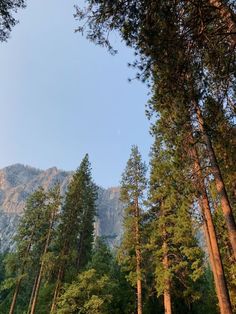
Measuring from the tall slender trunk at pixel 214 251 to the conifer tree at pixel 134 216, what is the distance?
27.8 feet

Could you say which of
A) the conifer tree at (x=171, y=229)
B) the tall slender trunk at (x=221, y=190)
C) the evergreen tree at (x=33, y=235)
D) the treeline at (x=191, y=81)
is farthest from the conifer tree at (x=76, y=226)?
the tall slender trunk at (x=221, y=190)

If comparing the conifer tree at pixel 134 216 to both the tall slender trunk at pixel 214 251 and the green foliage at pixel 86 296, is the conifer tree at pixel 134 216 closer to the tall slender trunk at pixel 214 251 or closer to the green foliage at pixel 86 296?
the green foliage at pixel 86 296

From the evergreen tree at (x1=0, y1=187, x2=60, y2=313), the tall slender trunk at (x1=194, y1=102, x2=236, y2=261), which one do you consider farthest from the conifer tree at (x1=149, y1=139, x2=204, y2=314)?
the evergreen tree at (x1=0, y1=187, x2=60, y2=313)

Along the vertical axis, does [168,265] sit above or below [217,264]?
above

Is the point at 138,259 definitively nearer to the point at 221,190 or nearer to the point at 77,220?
the point at 77,220

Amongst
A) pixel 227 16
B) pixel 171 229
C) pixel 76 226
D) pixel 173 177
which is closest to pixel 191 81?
pixel 227 16

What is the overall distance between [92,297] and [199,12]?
1848cm

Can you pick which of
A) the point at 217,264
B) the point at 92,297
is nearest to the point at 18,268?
the point at 92,297

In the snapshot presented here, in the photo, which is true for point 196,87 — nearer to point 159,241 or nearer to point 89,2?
point 89,2

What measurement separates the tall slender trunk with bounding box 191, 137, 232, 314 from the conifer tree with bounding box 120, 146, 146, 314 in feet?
27.8

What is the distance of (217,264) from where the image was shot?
11969 millimetres

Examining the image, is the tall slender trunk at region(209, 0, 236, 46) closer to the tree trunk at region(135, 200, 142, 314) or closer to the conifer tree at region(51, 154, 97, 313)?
the tree trunk at region(135, 200, 142, 314)

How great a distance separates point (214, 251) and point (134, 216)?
1071cm

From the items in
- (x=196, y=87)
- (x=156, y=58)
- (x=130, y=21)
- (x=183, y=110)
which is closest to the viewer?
(x=130, y=21)
